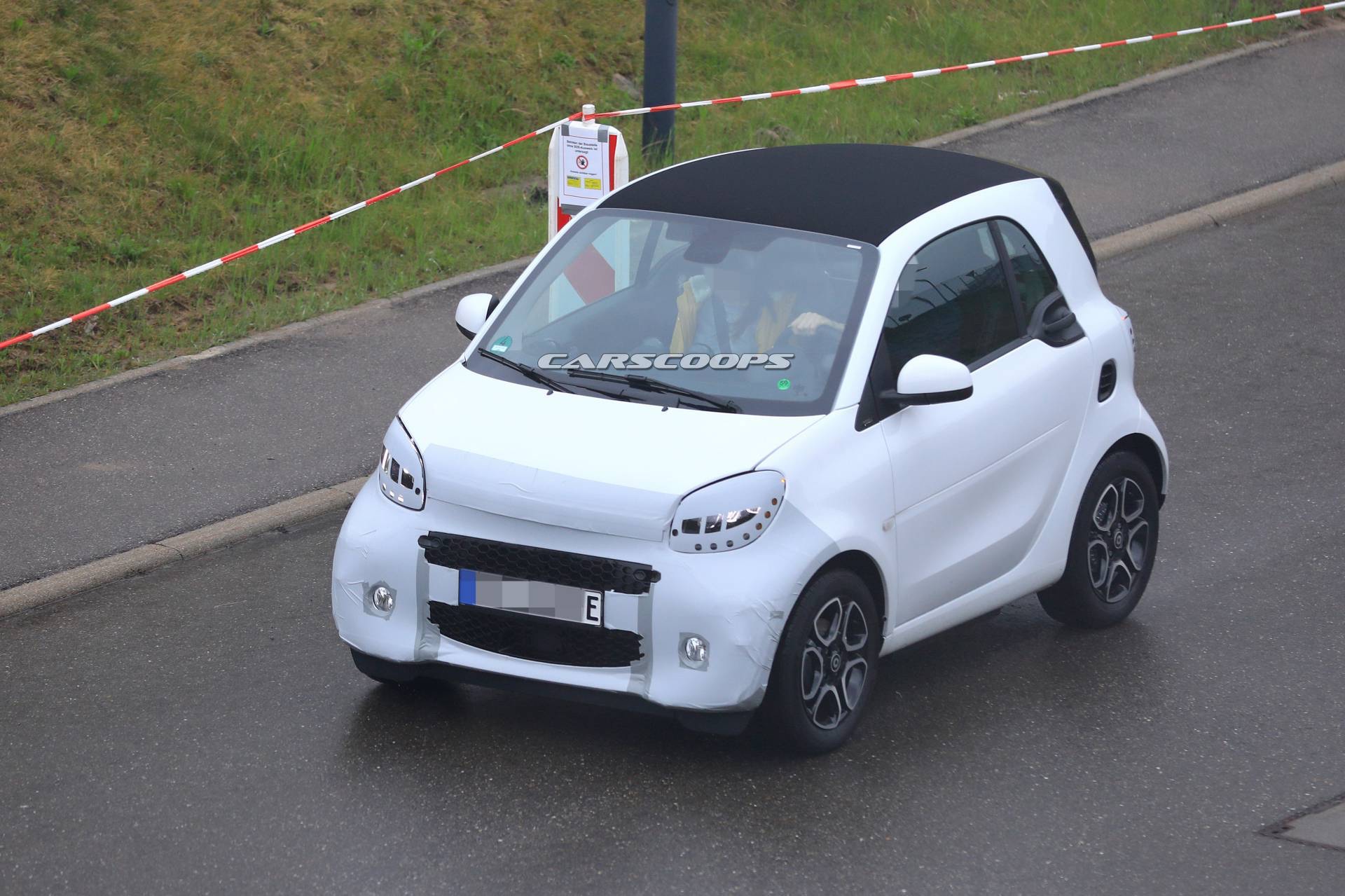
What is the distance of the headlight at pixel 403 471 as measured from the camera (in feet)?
18.5

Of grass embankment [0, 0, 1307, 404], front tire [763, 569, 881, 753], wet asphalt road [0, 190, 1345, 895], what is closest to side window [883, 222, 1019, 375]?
front tire [763, 569, 881, 753]

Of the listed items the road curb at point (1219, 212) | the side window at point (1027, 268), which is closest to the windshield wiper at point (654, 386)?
the side window at point (1027, 268)

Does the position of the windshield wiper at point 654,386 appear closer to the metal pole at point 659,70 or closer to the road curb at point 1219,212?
the metal pole at point 659,70

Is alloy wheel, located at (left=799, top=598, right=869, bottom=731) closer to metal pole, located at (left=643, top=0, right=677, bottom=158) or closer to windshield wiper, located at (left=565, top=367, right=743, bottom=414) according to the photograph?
windshield wiper, located at (left=565, top=367, right=743, bottom=414)

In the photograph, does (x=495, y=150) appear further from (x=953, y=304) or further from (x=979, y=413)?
(x=979, y=413)

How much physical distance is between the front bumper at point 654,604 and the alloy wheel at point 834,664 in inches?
8.9

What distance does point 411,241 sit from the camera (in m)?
11.4

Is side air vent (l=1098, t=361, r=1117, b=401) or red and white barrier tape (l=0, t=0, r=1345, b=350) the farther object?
red and white barrier tape (l=0, t=0, r=1345, b=350)

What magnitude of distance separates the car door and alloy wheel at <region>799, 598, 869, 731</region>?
225mm

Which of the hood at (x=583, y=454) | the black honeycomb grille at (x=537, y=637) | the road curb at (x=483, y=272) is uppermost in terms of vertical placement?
the hood at (x=583, y=454)

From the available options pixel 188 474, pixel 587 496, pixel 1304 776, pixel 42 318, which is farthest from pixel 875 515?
pixel 42 318

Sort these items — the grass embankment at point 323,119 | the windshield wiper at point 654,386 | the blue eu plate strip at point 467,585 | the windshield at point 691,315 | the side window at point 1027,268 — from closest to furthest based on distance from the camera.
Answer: the blue eu plate strip at point 467,585 → the windshield wiper at point 654,386 → the windshield at point 691,315 → the side window at point 1027,268 → the grass embankment at point 323,119

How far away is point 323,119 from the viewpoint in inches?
478

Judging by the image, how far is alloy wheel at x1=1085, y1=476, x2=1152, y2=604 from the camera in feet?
22.2
